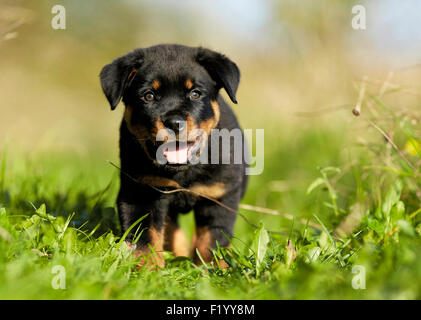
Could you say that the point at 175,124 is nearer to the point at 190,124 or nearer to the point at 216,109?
the point at 190,124

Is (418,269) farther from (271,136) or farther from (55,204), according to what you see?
(271,136)

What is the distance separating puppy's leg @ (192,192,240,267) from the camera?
289 centimetres

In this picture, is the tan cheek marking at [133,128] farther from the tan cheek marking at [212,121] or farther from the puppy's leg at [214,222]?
the puppy's leg at [214,222]

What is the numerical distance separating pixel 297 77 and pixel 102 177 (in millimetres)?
2826

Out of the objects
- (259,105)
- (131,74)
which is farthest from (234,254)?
(259,105)

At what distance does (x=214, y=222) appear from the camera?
291 cm

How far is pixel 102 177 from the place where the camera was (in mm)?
5242

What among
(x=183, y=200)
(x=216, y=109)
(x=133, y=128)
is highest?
(x=216, y=109)

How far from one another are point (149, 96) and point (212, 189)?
66 centimetres

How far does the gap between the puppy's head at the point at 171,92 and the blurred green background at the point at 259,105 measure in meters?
0.58

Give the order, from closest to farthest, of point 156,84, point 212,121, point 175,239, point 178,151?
point 178,151 < point 156,84 < point 212,121 < point 175,239

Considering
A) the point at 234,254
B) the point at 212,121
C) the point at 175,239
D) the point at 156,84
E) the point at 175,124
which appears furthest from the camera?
the point at 175,239

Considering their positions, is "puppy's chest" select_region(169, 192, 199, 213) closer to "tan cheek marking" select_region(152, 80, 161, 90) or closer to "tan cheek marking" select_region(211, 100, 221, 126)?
"tan cheek marking" select_region(211, 100, 221, 126)
